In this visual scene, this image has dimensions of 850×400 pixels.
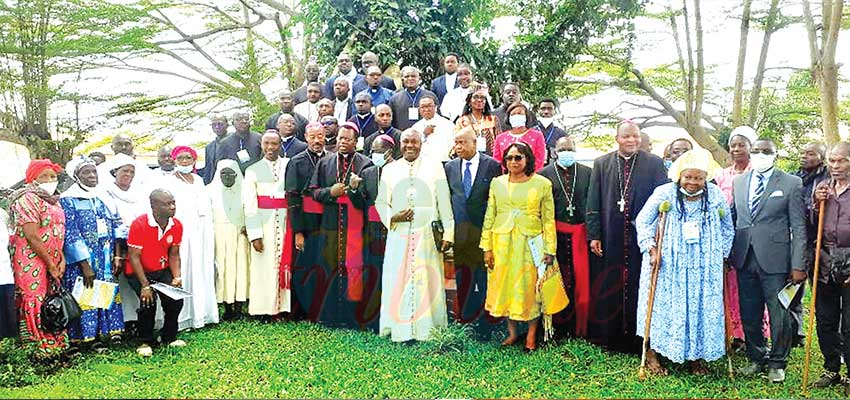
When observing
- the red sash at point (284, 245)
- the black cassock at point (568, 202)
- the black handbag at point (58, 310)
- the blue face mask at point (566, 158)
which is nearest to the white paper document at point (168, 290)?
the black handbag at point (58, 310)

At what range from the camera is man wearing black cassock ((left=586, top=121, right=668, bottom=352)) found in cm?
624

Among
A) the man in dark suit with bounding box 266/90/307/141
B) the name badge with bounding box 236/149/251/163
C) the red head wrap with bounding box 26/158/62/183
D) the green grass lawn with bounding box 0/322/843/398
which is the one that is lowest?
the green grass lawn with bounding box 0/322/843/398

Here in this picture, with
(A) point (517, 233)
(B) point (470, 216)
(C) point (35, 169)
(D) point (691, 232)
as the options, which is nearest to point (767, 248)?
(D) point (691, 232)

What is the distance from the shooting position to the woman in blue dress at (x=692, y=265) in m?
5.61

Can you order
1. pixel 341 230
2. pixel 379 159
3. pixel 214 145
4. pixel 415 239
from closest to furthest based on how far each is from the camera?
pixel 415 239 < pixel 379 159 < pixel 341 230 < pixel 214 145

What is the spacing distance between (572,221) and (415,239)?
4.65ft

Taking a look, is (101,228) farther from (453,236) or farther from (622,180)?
(622,180)

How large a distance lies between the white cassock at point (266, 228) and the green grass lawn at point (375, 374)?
76 centimetres

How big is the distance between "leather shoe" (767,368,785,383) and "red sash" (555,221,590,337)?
1.57m

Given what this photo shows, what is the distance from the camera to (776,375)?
5.71 meters

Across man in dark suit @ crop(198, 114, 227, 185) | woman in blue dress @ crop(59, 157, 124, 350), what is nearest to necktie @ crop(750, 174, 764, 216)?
woman in blue dress @ crop(59, 157, 124, 350)

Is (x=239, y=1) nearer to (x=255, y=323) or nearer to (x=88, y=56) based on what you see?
(x=88, y=56)

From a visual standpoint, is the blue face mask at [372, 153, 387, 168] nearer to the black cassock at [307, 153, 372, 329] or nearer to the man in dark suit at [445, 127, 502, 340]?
the black cassock at [307, 153, 372, 329]

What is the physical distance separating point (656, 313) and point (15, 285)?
16.7ft
